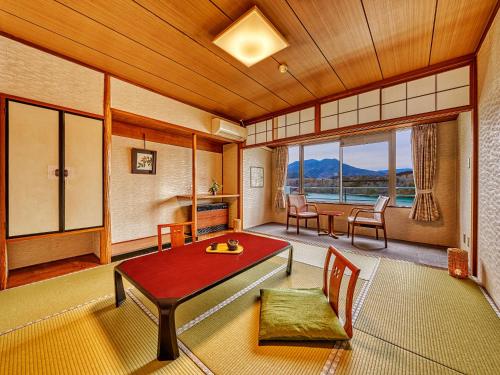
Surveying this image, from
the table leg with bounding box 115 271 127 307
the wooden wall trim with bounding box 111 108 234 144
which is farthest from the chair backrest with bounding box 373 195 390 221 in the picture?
the table leg with bounding box 115 271 127 307

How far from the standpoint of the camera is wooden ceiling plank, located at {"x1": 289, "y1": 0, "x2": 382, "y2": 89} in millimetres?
1733

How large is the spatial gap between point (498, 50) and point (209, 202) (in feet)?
15.4

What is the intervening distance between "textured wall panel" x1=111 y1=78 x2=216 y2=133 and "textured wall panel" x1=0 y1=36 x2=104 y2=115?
0.22 meters

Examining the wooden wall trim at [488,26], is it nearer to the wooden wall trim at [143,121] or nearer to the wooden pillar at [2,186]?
the wooden wall trim at [143,121]

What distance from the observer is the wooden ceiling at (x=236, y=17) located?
1740 mm

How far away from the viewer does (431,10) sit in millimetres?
1769

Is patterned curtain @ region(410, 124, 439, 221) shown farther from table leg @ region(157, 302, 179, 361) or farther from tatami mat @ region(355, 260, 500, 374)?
table leg @ region(157, 302, 179, 361)

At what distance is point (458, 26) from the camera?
1944mm

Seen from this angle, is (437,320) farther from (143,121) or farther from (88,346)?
(143,121)

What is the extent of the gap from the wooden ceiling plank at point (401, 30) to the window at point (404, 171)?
201cm

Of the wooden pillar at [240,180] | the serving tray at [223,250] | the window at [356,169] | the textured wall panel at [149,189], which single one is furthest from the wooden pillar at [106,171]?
the window at [356,169]

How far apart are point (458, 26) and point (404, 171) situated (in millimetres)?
2876

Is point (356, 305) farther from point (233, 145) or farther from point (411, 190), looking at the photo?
point (233, 145)

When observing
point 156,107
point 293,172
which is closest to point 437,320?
point 156,107
